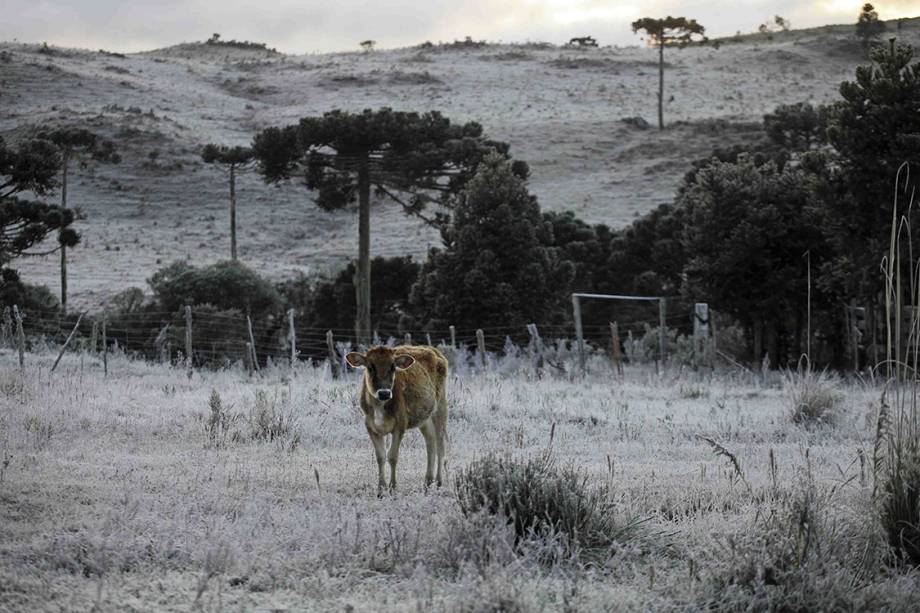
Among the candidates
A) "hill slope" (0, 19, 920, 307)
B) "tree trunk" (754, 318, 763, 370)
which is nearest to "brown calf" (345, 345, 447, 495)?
"tree trunk" (754, 318, 763, 370)

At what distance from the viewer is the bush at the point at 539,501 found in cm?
679

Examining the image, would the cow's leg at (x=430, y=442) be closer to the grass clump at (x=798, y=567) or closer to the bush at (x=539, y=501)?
the bush at (x=539, y=501)

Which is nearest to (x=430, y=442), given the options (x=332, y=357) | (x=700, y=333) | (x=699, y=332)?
(x=332, y=357)

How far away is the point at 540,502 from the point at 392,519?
3.24 feet

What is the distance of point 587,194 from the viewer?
2351 inches

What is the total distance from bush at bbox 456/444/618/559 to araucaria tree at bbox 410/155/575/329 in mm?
26039

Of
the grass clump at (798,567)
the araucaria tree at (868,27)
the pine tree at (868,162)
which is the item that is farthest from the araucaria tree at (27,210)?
the araucaria tree at (868,27)

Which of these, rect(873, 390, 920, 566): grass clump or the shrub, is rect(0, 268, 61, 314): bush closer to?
the shrub

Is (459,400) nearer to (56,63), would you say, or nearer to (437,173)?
(437,173)

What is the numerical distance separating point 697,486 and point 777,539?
229 cm

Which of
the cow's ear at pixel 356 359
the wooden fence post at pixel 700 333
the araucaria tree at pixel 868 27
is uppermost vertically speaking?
the araucaria tree at pixel 868 27

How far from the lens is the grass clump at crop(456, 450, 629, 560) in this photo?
6.77 m

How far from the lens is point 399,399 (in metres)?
8.96

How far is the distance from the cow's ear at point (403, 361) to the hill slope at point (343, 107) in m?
33.3
